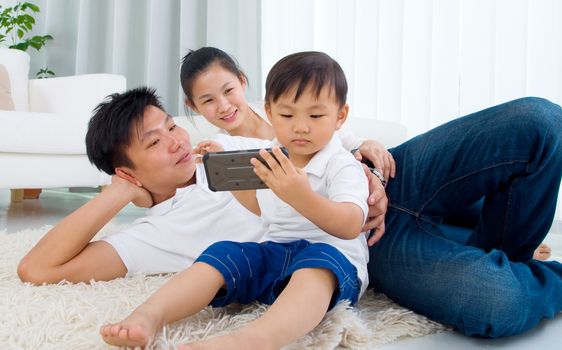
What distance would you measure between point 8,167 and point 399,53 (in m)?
A: 1.78

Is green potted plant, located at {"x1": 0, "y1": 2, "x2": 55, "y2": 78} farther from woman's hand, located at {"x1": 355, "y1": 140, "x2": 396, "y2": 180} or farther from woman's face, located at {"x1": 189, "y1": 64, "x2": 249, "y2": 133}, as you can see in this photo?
woman's hand, located at {"x1": 355, "y1": 140, "x2": 396, "y2": 180}

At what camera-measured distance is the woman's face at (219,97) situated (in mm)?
1358

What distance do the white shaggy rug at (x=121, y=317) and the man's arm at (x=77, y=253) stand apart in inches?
1.1

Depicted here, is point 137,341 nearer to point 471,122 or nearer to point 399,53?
point 471,122

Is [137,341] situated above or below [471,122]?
below

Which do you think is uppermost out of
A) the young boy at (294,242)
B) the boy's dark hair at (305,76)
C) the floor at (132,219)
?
the boy's dark hair at (305,76)

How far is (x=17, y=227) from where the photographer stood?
2.00 m

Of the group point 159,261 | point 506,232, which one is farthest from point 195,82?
point 506,232

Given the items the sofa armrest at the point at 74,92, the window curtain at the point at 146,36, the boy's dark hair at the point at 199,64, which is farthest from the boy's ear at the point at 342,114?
the window curtain at the point at 146,36

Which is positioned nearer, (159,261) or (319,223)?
(319,223)

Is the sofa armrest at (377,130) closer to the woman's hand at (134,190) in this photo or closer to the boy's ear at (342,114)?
the woman's hand at (134,190)

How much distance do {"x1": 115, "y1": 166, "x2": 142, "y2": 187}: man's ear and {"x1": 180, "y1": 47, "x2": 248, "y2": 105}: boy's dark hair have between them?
35 centimetres

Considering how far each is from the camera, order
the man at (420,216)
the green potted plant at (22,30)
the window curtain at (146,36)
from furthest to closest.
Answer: the green potted plant at (22,30) → the window curtain at (146,36) → the man at (420,216)

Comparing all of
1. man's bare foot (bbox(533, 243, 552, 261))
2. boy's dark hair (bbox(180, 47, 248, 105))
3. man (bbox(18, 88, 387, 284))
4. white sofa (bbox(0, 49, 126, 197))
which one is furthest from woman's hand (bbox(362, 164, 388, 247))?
white sofa (bbox(0, 49, 126, 197))
